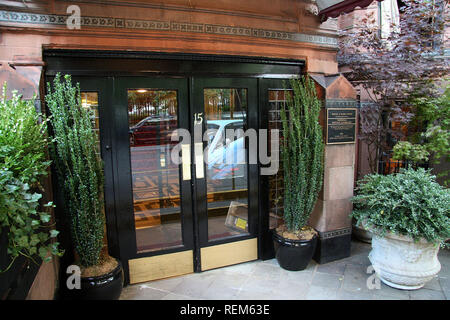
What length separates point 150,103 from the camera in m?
3.79

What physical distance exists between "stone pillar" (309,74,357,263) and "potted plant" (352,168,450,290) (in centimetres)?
57

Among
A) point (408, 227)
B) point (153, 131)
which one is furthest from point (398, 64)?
point (153, 131)

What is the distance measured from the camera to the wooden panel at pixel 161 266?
3.89 m

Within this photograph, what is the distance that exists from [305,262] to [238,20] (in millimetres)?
3170

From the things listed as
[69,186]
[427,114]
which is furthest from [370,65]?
[69,186]

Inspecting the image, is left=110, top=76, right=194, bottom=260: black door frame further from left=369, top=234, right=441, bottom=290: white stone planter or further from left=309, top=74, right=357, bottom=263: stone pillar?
left=369, top=234, right=441, bottom=290: white stone planter

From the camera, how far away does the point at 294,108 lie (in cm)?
405

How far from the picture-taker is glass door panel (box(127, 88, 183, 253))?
3.77 m

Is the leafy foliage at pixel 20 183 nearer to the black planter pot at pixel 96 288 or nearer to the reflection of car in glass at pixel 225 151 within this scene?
the black planter pot at pixel 96 288

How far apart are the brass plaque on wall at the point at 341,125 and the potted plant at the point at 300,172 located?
0.32 metres

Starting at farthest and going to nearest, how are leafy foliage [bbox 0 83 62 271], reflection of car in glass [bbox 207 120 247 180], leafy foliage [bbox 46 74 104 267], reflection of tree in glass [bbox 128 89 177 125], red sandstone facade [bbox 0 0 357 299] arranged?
reflection of car in glass [bbox 207 120 247 180] < reflection of tree in glass [bbox 128 89 177 125] < red sandstone facade [bbox 0 0 357 299] < leafy foliage [bbox 46 74 104 267] < leafy foliage [bbox 0 83 62 271]

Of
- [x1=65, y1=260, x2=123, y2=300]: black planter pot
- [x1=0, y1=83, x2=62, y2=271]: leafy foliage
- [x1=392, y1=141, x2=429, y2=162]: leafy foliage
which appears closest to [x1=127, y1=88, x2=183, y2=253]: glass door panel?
[x1=65, y1=260, x2=123, y2=300]: black planter pot

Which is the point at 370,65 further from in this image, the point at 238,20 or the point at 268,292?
the point at 268,292

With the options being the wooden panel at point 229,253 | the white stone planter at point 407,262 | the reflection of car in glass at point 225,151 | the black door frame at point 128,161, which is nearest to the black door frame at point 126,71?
the black door frame at point 128,161
